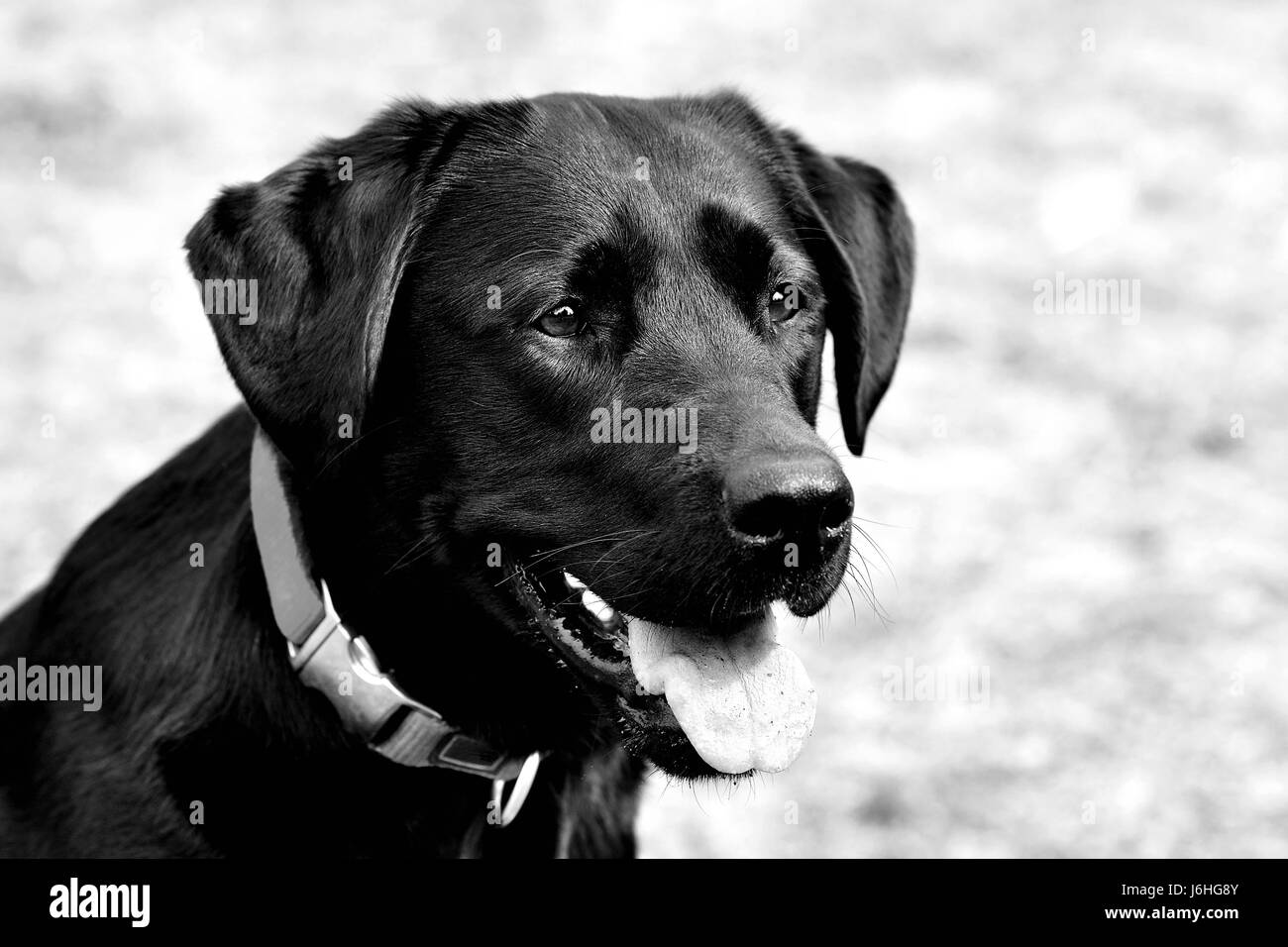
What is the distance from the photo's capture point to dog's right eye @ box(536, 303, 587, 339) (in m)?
2.76

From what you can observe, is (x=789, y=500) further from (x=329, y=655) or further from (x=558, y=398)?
(x=329, y=655)

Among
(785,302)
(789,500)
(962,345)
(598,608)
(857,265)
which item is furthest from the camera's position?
(962,345)

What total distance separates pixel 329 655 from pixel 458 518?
0.33 metres

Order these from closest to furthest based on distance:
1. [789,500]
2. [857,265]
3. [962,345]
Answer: [789,500]
[857,265]
[962,345]

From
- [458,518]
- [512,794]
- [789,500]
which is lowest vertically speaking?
[512,794]

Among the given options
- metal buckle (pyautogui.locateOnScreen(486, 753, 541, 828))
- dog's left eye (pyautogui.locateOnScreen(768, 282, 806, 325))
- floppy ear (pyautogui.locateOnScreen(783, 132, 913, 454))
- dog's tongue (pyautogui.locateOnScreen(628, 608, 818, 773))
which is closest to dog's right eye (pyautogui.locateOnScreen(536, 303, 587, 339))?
dog's left eye (pyautogui.locateOnScreen(768, 282, 806, 325))

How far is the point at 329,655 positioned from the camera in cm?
269

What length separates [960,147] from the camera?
9.12 metres

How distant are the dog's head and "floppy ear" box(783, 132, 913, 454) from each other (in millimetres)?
293

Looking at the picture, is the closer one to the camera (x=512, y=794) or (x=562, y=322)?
(x=562, y=322)

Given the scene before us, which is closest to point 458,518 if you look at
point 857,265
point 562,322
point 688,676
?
point 562,322

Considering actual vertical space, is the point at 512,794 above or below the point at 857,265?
below

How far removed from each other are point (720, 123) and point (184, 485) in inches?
51.6
